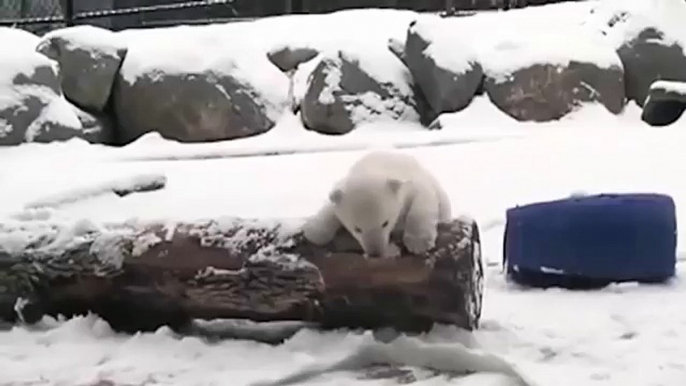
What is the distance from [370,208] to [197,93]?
184 inches

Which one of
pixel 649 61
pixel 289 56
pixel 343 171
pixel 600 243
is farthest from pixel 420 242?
pixel 289 56

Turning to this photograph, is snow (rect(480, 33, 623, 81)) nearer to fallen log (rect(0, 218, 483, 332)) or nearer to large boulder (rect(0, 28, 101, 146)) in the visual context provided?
large boulder (rect(0, 28, 101, 146))

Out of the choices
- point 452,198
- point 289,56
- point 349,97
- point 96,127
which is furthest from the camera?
point 289,56

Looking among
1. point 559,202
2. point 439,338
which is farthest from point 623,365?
point 559,202

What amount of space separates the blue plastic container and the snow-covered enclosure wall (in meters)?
3.68

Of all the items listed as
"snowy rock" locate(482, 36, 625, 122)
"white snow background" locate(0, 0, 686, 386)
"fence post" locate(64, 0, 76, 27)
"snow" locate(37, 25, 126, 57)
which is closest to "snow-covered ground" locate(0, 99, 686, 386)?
"white snow background" locate(0, 0, 686, 386)

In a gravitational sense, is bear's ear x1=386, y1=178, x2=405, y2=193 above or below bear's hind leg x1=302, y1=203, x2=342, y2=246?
above

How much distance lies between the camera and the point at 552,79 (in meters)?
6.42

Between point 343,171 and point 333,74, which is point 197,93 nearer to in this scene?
point 333,74

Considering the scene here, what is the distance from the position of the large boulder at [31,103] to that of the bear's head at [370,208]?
4.26 metres

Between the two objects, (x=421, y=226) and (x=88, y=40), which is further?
(x=88, y=40)

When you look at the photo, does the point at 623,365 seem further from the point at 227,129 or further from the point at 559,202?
the point at 227,129

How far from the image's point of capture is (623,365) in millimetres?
1964

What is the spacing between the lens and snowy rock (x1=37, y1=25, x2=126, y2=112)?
7.00 meters
